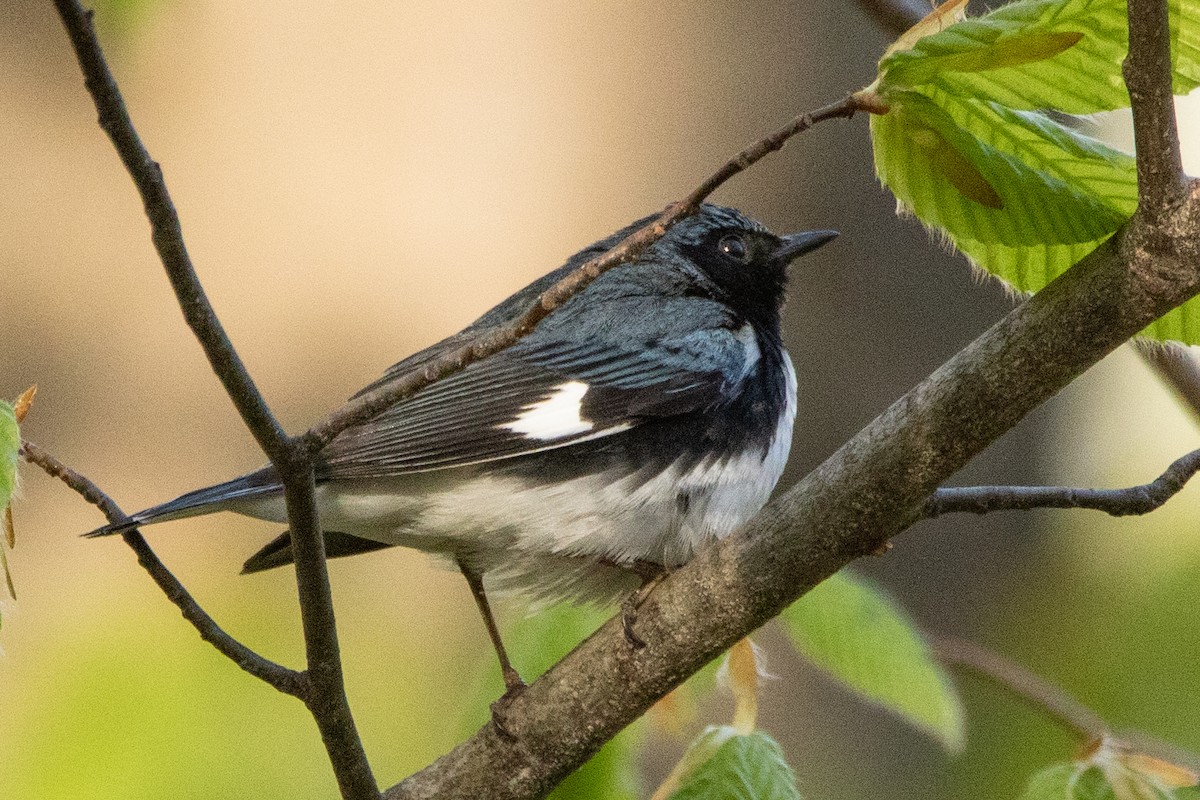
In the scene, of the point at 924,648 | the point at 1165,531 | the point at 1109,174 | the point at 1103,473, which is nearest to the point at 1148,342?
the point at 1109,174

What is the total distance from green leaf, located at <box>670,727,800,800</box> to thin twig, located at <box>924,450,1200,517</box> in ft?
1.45

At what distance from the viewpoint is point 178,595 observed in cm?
198

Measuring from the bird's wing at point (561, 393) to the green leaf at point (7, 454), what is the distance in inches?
45.5

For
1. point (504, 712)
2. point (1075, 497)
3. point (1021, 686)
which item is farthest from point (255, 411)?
point (1021, 686)

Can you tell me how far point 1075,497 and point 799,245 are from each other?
154cm

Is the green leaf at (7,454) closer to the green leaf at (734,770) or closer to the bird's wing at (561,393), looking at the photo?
the green leaf at (734,770)

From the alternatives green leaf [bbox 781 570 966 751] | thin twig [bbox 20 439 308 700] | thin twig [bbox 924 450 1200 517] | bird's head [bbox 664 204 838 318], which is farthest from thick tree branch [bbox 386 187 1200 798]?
bird's head [bbox 664 204 838 318]

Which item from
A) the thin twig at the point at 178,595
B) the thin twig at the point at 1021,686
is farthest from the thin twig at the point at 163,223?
the thin twig at the point at 1021,686

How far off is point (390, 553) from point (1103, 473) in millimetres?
2236

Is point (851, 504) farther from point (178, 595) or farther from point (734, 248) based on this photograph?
point (734, 248)

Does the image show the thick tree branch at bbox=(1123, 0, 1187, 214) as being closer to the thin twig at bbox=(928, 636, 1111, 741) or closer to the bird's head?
the thin twig at bbox=(928, 636, 1111, 741)

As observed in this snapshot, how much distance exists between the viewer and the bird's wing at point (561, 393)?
2.64 m

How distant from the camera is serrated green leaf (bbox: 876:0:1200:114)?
1.32 meters

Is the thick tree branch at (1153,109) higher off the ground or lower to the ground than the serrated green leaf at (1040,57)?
lower
